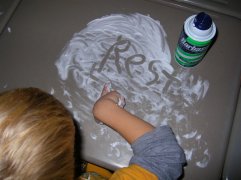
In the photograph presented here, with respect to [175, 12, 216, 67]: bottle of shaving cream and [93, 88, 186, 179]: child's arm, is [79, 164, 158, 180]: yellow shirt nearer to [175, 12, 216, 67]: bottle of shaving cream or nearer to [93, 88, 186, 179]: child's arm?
[93, 88, 186, 179]: child's arm

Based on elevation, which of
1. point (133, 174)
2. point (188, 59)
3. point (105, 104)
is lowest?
point (133, 174)

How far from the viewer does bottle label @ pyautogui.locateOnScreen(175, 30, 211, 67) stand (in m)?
0.65

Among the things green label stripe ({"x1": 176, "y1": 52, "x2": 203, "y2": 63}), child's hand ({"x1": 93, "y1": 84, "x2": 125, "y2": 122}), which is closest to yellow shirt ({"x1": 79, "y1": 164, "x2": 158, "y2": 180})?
child's hand ({"x1": 93, "y1": 84, "x2": 125, "y2": 122})

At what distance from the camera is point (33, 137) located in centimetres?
47

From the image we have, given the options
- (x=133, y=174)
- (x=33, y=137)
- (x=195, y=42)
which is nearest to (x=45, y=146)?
(x=33, y=137)

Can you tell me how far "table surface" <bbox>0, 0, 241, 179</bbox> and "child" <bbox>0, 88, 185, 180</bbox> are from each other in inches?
1.7

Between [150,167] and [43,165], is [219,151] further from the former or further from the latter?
[43,165]

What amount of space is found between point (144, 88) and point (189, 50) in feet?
0.46

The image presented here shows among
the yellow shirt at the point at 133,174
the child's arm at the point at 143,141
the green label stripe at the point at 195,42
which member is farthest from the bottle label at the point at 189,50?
the yellow shirt at the point at 133,174

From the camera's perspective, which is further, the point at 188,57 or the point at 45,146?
the point at 188,57

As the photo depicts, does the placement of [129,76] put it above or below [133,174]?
above

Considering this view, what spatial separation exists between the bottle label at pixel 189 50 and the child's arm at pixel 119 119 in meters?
0.18

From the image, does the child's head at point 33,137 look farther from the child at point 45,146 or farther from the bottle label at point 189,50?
the bottle label at point 189,50

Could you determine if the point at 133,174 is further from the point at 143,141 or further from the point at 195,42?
the point at 195,42
